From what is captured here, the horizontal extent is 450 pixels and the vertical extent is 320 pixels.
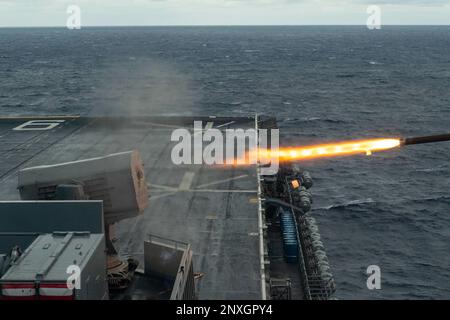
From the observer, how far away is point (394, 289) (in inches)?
1665

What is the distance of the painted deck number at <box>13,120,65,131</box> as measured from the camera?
198ft

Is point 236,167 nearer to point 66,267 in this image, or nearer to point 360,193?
point 360,193

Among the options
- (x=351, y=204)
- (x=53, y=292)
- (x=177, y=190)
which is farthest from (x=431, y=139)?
(x=351, y=204)

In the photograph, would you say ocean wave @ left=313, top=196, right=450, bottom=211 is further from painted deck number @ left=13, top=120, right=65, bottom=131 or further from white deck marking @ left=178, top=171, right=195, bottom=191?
painted deck number @ left=13, top=120, right=65, bottom=131

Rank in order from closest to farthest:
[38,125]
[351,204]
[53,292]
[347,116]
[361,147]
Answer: [53,292] → [361,147] → [351,204] → [38,125] → [347,116]

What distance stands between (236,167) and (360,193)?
23.3 m

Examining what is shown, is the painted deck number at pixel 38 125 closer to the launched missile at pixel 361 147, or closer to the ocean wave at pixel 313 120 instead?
the launched missile at pixel 361 147

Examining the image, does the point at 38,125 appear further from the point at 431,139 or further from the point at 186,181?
the point at 431,139

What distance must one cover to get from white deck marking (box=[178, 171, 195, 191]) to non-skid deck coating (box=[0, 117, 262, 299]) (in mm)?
73

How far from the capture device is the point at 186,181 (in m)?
41.3

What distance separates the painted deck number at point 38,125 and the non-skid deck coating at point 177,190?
2.65 feet

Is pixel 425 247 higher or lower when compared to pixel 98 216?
lower

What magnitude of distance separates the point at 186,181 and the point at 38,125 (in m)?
28.5

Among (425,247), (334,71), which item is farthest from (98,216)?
(334,71)
